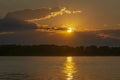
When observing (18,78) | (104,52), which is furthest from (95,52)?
(18,78)

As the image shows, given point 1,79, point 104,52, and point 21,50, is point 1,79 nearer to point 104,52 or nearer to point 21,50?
point 21,50

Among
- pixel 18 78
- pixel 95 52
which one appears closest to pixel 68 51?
pixel 95 52

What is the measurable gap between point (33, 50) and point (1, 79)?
403ft

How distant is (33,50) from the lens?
17575 centimetres

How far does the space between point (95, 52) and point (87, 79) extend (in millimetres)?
129114

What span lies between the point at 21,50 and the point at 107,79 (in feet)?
403

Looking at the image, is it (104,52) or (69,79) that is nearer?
(69,79)

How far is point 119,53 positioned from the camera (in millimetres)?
184500

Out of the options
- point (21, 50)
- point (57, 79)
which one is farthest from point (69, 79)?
point (21, 50)

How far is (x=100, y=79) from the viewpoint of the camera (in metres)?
52.7

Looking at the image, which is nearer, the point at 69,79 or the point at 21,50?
the point at 69,79

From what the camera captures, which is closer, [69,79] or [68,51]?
[69,79]

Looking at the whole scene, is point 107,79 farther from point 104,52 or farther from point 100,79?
point 104,52

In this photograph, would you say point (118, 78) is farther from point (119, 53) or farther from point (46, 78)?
point (119, 53)
